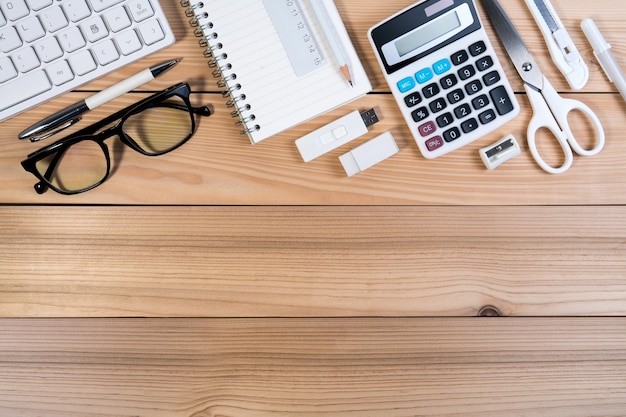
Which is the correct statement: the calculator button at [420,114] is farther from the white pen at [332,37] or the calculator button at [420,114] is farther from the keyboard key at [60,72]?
the keyboard key at [60,72]

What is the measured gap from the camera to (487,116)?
2.18ft

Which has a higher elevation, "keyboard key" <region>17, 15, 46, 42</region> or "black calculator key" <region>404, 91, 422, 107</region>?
"keyboard key" <region>17, 15, 46, 42</region>

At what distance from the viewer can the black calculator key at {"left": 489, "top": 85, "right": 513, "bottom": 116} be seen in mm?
664

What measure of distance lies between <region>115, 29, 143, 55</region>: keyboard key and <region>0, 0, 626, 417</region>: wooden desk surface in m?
0.08

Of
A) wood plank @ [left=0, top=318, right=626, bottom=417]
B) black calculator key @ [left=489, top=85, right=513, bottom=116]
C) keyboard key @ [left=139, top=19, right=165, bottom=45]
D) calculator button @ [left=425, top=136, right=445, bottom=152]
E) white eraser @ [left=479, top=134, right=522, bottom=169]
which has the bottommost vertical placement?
wood plank @ [left=0, top=318, right=626, bottom=417]

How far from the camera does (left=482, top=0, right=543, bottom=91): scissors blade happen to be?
2.21ft

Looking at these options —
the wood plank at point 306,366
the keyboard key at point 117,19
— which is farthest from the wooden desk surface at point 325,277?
the keyboard key at point 117,19

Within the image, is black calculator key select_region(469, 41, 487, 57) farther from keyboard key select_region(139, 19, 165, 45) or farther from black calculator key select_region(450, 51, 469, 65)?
keyboard key select_region(139, 19, 165, 45)

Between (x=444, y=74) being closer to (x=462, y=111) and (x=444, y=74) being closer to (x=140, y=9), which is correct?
(x=462, y=111)

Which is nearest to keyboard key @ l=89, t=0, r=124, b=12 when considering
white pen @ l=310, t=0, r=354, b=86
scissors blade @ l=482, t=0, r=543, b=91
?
white pen @ l=310, t=0, r=354, b=86

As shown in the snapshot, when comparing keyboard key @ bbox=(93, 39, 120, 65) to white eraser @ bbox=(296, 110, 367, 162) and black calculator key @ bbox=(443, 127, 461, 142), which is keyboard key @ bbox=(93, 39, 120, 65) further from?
black calculator key @ bbox=(443, 127, 461, 142)

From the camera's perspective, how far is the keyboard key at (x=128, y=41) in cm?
65

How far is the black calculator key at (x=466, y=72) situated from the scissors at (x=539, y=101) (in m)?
0.05

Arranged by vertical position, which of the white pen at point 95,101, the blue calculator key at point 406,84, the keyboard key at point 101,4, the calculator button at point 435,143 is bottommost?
the calculator button at point 435,143
